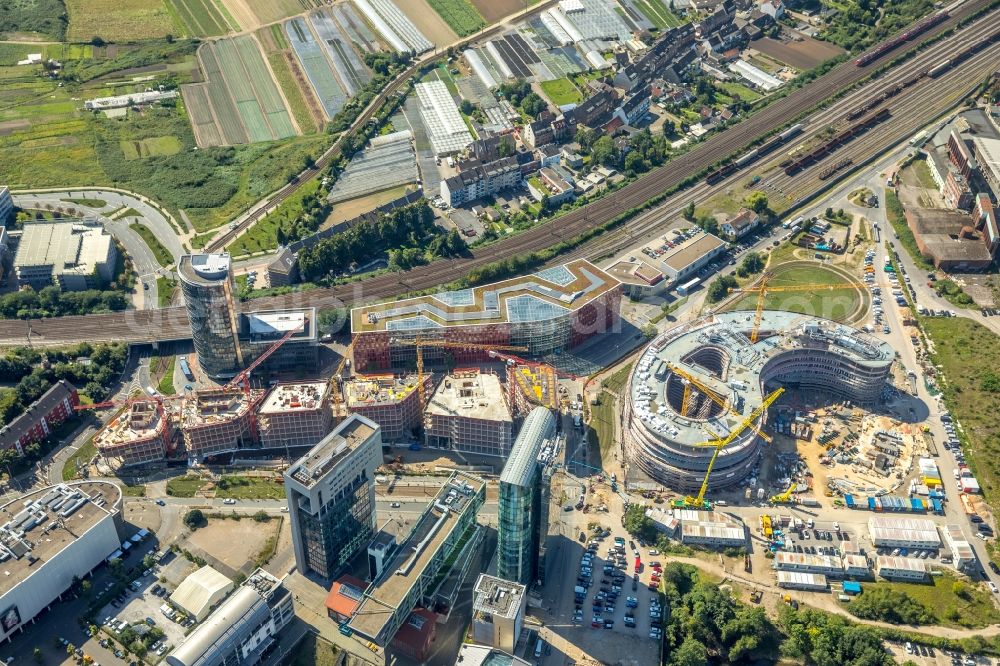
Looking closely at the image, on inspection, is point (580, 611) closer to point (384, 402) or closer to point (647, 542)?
point (647, 542)

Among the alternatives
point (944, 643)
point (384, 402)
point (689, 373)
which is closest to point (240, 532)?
point (384, 402)

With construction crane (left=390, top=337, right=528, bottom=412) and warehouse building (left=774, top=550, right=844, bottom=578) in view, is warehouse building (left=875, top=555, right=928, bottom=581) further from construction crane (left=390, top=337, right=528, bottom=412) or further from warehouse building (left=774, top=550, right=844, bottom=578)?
construction crane (left=390, top=337, right=528, bottom=412)

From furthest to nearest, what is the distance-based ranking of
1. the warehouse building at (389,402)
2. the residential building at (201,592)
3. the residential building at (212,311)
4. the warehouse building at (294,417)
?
the residential building at (212,311), the warehouse building at (389,402), the warehouse building at (294,417), the residential building at (201,592)

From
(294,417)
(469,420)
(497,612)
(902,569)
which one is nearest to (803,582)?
(902,569)

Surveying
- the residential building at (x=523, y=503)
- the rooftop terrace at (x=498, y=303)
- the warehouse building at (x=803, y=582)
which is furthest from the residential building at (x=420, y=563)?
the warehouse building at (x=803, y=582)

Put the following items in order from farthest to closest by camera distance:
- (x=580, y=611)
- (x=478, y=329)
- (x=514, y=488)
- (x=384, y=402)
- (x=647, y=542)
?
(x=478, y=329), (x=384, y=402), (x=647, y=542), (x=580, y=611), (x=514, y=488)

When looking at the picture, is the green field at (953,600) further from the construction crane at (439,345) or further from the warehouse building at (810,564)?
the construction crane at (439,345)

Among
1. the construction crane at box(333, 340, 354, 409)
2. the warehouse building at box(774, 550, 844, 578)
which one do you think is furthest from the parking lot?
the warehouse building at box(774, 550, 844, 578)
